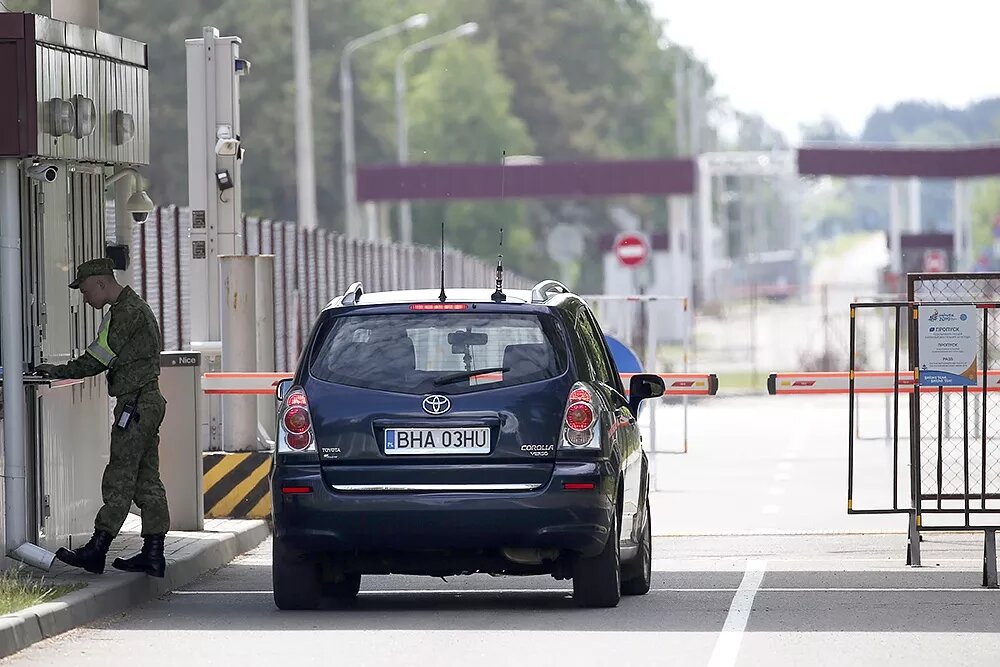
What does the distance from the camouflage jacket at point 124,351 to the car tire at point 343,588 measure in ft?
4.69

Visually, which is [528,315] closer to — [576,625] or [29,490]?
[576,625]

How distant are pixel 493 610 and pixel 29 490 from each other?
267 centimetres

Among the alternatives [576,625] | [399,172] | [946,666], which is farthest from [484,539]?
[399,172]

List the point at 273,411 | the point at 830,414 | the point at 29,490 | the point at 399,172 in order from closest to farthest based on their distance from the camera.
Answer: the point at 29,490 < the point at 273,411 < the point at 830,414 < the point at 399,172

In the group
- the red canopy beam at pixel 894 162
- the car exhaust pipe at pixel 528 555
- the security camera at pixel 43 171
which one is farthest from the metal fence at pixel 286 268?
the red canopy beam at pixel 894 162

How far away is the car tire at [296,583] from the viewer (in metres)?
11.6

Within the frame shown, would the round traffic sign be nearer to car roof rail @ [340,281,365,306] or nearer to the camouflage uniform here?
the camouflage uniform

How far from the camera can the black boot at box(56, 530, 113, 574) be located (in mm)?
12344

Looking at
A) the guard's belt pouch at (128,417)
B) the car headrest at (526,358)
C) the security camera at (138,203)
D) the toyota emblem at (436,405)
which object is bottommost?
the guard's belt pouch at (128,417)

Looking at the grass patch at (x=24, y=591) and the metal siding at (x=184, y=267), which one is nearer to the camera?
the grass patch at (x=24, y=591)

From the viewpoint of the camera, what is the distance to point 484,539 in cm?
1112

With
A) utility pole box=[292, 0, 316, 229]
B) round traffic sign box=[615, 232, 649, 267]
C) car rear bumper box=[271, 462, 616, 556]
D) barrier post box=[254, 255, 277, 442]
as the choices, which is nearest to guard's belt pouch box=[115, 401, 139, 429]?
car rear bumper box=[271, 462, 616, 556]

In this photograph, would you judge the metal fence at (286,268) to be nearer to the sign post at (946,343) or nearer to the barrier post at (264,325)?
the barrier post at (264,325)

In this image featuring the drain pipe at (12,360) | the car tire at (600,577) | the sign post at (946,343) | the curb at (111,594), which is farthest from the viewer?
the sign post at (946,343)
